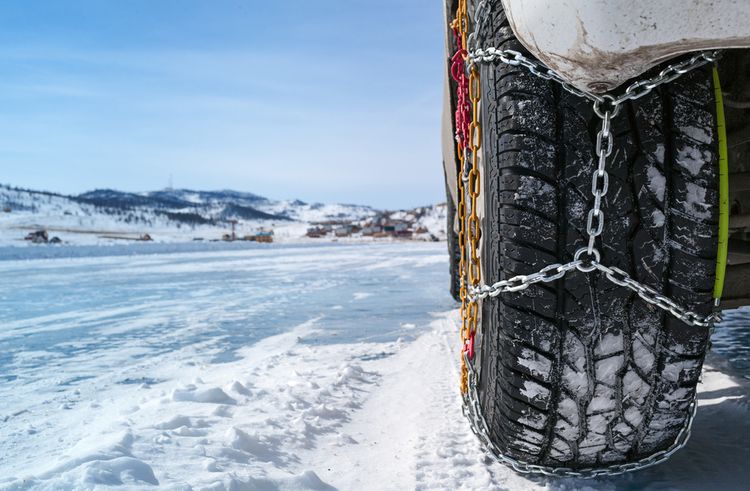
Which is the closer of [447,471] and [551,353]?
[551,353]

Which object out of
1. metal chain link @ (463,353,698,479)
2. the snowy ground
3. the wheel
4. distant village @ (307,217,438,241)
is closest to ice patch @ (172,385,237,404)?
the snowy ground

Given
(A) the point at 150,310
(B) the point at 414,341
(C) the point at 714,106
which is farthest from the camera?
(A) the point at 150,310

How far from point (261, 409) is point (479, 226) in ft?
4.03

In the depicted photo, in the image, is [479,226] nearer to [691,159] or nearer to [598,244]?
[598,244]

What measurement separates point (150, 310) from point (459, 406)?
3.83 meters

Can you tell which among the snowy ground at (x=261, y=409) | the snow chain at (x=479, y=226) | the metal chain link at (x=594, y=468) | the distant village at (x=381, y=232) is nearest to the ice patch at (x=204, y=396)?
the snowy ground at (x=261, y=409)

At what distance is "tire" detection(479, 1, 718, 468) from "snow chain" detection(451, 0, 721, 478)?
2cm

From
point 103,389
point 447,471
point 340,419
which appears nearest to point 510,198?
point 447,471


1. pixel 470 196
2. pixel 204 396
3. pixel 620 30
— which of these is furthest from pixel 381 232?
pixel 620 30

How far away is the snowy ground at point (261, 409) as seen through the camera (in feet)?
4.53

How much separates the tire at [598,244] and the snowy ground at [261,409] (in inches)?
14.0

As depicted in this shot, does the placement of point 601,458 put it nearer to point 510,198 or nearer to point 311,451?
point 510,198

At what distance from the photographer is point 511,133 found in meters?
1.12

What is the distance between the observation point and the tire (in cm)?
108
